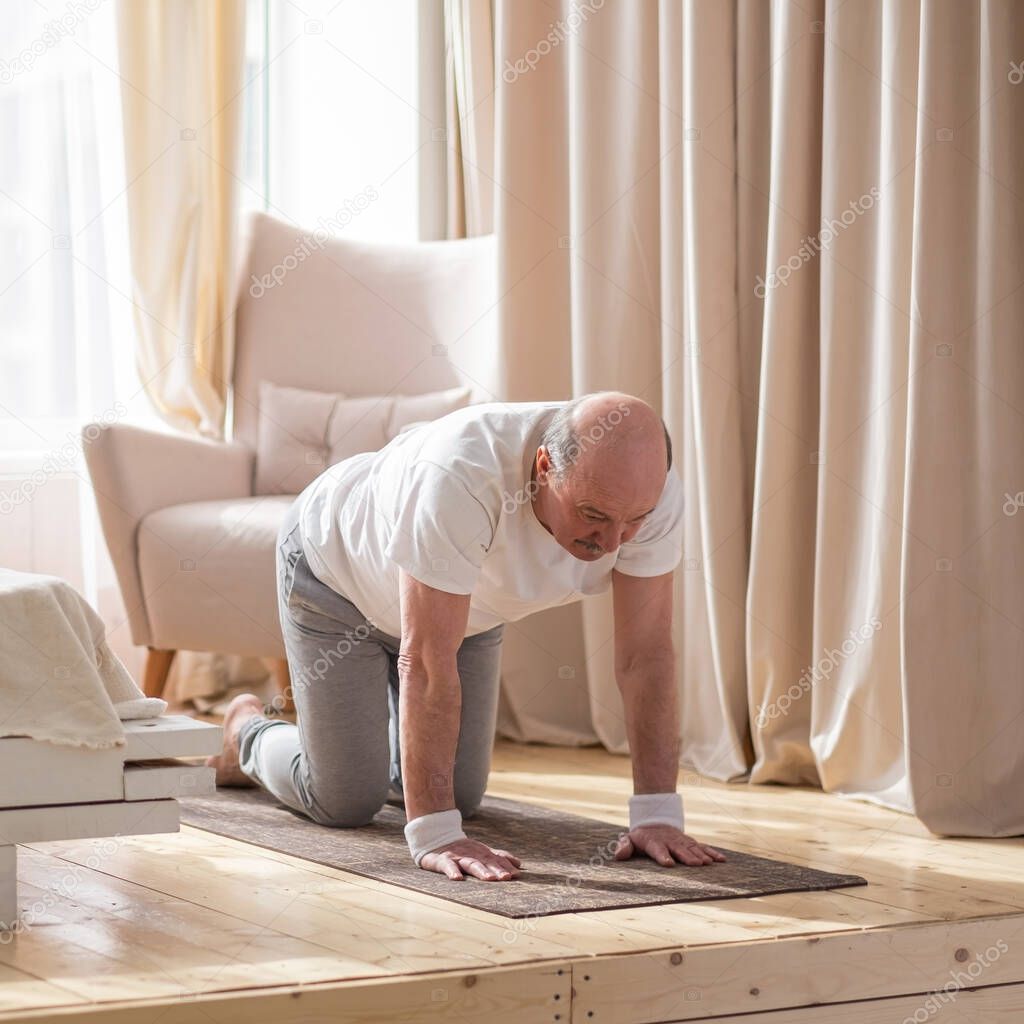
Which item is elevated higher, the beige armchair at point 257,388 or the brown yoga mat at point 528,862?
the beige armchair at point 257,388

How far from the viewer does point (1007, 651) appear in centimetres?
209

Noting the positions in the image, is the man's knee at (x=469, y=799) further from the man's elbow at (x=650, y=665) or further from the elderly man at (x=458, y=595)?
the man's elbow at (x=650, y=665)

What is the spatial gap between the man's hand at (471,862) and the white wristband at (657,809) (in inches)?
7.0

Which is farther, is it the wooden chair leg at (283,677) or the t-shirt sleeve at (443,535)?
the wooden chair leg at (283,677)

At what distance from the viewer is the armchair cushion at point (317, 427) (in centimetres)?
305

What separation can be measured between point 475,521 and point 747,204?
1.19 m

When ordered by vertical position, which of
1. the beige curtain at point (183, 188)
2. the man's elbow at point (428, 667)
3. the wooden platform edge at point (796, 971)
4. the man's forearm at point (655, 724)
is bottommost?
the wooden platform edge at point (796, 971)

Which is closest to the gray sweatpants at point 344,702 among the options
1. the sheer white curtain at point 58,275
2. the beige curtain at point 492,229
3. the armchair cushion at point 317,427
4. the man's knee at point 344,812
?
the man's knee at point 344,812

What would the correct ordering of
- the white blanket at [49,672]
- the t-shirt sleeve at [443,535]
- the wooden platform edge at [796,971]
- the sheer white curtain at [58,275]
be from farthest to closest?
the sheer white curtain at [58,275]
the t-shirt sleeve at [443,535]
the white blanket at [49,672]
the wooden platform edge at [796,971]

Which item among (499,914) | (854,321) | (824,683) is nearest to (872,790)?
(824,683)

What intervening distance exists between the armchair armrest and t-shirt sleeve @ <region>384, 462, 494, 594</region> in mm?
1328

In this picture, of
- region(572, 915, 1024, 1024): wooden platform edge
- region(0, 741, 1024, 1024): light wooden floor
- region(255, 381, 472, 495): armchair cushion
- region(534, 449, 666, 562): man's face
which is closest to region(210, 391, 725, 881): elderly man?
region(534, 449, 666, 562): man's face

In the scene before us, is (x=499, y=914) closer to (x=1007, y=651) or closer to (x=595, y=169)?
(x=1007, y=651)

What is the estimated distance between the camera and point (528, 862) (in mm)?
1861
